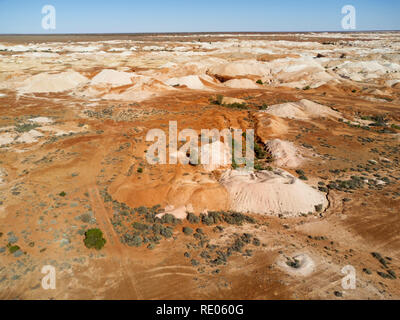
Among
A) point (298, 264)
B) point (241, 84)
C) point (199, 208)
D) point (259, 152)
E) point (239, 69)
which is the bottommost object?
point (298, 264)

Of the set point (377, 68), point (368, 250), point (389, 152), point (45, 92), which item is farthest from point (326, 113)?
point (45, 92)

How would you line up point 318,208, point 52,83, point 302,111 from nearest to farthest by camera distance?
point 318,208, point 302,111, point 52,83

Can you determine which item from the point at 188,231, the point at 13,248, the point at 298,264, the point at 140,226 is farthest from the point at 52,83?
the point at 298,264

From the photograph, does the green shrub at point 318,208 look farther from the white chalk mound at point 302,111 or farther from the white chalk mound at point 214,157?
the white chalk mound at point 302,111

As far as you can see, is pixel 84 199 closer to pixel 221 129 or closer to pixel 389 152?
pixel 221 129

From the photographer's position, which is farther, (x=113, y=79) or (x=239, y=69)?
(x=239, y=69)

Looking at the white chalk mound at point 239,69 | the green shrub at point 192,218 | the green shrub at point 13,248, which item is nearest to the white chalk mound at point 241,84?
the white chalk mound at point 239,69

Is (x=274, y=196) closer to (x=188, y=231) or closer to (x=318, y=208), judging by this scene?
(x=318, y=208)

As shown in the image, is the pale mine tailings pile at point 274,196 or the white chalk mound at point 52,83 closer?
the pale mine tailings pile at point 274,196
